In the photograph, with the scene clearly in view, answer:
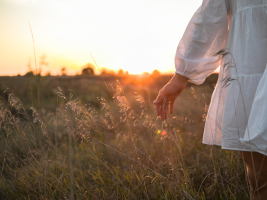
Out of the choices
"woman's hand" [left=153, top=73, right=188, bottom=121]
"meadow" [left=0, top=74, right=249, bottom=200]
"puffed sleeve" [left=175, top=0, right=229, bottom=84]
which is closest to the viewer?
"puffed sleeve" [left=175, top=0, right=229, bottom=84]

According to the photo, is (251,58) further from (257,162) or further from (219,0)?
(257,162)

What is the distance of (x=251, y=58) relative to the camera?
0.96 metres

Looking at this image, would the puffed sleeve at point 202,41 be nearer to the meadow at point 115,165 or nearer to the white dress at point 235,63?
the white dress at point 235,63

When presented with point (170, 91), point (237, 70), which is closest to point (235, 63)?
point (237, 70)

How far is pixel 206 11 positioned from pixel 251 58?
43 cm

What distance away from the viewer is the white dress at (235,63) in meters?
0.84

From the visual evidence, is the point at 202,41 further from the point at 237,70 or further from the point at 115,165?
the point at 115,165

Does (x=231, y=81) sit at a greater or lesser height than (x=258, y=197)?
greater

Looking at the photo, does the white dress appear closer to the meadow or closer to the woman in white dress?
the woman in white dress

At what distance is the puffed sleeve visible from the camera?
1130mm

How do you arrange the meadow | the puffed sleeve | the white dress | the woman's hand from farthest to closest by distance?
the meadow
the woman's hand
the puffed sleeve
the white dress

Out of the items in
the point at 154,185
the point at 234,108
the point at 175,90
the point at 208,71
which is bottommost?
the point at 154,185

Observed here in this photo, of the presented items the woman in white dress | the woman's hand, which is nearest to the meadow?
the woman's hand

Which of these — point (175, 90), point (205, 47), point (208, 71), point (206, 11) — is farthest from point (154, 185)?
point (206, 11)
